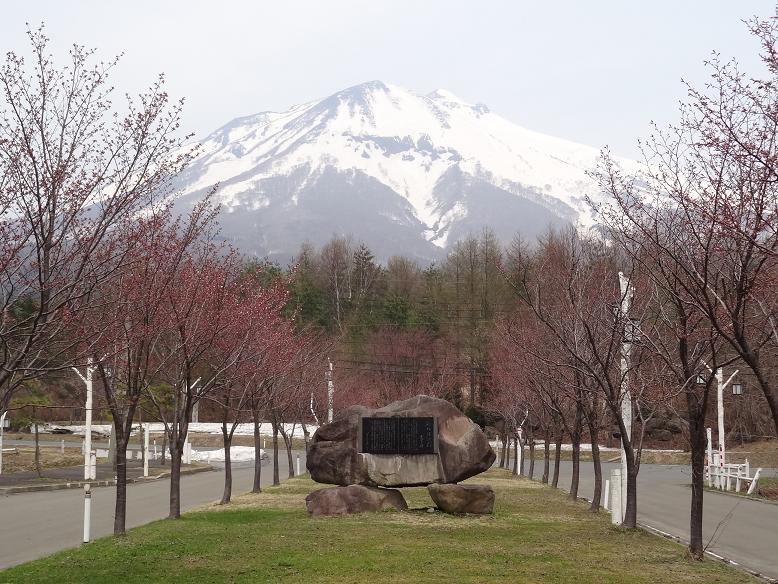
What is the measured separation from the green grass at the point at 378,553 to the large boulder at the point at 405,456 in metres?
1.34

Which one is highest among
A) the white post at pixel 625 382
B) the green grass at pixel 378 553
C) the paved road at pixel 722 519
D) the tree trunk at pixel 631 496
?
the white post at pixel 625 382

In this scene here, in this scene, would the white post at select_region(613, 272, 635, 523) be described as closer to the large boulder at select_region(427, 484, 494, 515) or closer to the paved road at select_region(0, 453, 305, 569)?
the large boulder at select_region(427, 484, 494, 515)

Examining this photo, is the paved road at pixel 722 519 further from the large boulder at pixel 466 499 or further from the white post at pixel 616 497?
the large boulder at pixel 466 499

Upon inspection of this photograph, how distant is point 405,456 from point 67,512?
798cm

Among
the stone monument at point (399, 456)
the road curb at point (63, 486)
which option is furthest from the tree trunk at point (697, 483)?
the road curb at point (63, 486)

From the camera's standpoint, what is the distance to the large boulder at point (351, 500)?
20.2 meters

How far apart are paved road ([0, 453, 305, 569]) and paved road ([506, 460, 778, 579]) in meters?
10.9

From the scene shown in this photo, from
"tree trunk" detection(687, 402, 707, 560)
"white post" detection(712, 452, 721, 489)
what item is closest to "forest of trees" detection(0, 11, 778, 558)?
"tree trunk" detection(687, 402, 707, 560)

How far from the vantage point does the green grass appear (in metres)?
11.7

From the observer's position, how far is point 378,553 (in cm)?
1380

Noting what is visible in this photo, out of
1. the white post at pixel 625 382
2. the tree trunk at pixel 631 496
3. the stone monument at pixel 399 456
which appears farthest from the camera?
the stone monument at pixel 399 456

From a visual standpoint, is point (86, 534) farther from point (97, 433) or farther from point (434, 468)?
point (97, 433)

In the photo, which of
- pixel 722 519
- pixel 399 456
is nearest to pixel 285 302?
pixel 399 456

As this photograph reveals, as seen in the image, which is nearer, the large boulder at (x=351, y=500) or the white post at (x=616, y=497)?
the white post at (x=616, y=497)
